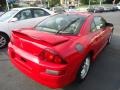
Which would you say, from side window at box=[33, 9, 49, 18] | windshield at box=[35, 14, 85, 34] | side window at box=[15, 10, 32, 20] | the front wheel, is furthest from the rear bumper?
side window at box=[33, 9, 49, 18]

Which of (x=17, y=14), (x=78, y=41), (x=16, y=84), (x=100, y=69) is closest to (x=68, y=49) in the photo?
(x=78, y=41)

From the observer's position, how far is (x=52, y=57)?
10.4 ft

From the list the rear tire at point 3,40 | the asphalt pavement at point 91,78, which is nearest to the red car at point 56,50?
the asphalt pavement at point 91,78

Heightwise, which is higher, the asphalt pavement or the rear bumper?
the rear bumper

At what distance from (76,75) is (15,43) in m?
1.41

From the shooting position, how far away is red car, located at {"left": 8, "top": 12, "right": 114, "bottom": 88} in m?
3.18

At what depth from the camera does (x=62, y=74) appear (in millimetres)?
3168

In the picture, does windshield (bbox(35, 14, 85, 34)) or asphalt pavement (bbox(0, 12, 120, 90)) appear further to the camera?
windshield (bbox(35, 14, 85, 34))

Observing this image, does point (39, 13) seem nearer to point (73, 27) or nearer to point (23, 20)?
point (23, 20)

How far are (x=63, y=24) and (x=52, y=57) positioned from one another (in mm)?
1297

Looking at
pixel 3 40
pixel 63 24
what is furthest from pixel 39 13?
pixel 63 24

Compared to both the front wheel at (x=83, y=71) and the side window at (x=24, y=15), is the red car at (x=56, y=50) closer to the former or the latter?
the front wheel at (x=83, y=71)

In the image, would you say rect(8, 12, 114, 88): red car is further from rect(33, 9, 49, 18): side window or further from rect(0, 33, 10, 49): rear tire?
rect(33, 9, 49, 18): side window

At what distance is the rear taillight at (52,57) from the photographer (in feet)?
10.4
